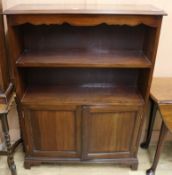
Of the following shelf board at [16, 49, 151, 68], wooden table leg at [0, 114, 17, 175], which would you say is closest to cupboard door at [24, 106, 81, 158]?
wooden table leg at [0, 114, 17, 175]

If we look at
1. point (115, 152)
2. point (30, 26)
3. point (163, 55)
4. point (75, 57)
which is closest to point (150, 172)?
point (115, 152)

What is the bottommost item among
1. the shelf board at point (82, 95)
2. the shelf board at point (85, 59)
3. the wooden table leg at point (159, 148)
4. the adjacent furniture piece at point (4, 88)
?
the wooden table leg at point (159, 148)

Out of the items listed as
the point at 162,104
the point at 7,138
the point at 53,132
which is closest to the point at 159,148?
the point at 162,104

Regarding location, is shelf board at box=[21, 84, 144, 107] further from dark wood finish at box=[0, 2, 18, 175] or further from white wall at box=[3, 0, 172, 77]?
white wall at box=[3, 0, 172, 77]

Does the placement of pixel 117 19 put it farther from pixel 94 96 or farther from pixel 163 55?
pixel 163 55

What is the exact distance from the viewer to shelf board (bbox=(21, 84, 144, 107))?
173cm

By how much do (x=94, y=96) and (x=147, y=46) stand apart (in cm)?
59

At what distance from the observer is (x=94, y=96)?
1.81 metres

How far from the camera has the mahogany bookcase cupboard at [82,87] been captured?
1.67m

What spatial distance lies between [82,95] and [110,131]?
1.31 ft

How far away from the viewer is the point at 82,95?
182 centimetres

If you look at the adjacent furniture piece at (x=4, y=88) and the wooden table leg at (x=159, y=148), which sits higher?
the adjacent furniture piece at (x=4, y=88)

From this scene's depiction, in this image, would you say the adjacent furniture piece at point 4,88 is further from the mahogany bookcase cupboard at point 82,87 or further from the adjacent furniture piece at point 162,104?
the adjacent furniture piece at point 162,104

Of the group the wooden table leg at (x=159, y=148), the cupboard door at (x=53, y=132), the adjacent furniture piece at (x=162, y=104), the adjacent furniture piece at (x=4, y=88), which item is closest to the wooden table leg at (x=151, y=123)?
the adjacent furniture piece at (x=162, y=104)
